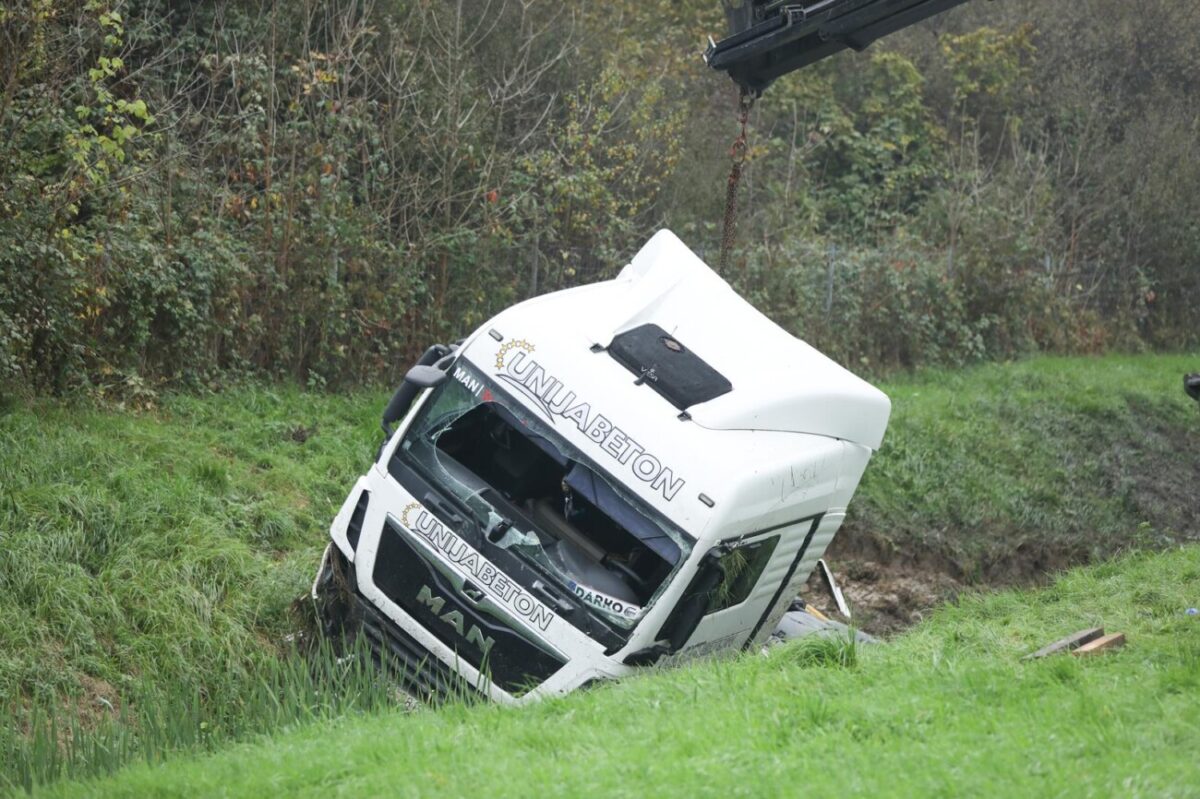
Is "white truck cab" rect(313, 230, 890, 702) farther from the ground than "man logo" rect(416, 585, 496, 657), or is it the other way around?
"white truck cab" rect(313, 230, 890, 702)

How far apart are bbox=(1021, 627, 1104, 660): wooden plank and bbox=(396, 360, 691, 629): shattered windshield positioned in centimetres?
191

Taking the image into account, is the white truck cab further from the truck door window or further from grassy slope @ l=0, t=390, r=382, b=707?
grassy slope @ l=0, t=390, r=382, b=707

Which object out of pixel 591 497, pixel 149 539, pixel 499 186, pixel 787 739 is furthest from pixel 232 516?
pixel 499 186

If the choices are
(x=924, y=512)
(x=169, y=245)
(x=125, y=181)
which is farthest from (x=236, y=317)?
(x=924, y=512)

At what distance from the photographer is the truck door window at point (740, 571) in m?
7.52

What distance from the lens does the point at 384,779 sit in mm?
5289

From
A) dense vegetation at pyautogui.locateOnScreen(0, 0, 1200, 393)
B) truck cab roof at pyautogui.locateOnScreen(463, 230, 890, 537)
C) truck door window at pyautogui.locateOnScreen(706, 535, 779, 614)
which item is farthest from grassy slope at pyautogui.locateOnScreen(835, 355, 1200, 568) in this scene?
truck door window at pyautogui.locateOnScreen(706, 535, 779, 614)

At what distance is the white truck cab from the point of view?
7.29 metres

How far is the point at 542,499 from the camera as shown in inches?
331

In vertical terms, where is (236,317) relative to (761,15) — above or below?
below

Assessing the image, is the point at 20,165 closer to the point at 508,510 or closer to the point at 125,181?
the point at 125,181

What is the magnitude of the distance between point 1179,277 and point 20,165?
69.5ft

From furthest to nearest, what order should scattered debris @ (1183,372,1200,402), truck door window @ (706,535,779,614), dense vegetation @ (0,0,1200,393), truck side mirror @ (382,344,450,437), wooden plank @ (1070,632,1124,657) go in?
dense vegetation @ (0,0,1200,393) → scattered debris @ (1183,372,1200,402) → truck side mirror @ (382,344,450,437) → truck door window @ (706,535,779,614) → wooden plank @ (1070,632,1124,657)

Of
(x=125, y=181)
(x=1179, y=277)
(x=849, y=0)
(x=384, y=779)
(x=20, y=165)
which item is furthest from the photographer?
(x=1179, y=277)
